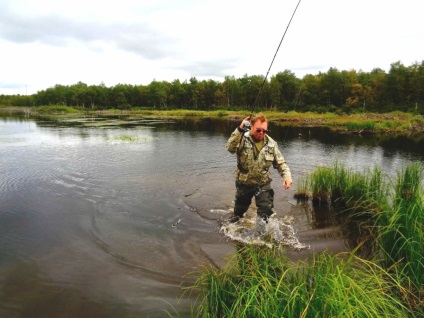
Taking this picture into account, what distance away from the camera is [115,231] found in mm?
8172

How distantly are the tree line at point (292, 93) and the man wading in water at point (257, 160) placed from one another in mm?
35905

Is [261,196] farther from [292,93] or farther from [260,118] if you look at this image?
[292,93]

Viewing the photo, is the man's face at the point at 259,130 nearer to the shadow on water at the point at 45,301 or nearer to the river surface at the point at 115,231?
the river surface at the point at 115,231

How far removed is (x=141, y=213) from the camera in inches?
377

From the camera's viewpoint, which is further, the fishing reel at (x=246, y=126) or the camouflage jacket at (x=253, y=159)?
the camouflage jacket at (x=253, y=159)

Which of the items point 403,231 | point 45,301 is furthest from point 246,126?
point 45,301

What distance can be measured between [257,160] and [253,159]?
0.32 feet

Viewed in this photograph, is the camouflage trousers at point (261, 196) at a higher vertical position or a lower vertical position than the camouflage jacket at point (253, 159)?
lower

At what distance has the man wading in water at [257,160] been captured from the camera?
7074 mm

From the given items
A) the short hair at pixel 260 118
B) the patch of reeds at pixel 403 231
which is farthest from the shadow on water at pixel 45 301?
the short hair at pixel 260 118

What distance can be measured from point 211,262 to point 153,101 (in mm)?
128081

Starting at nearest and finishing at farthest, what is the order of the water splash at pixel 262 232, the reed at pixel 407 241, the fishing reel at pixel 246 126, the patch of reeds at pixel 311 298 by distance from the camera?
the patch of reeds at pixel 311 298 → the reed at pixel 407 241 → the fishing reel at pixel 246 126 → the water splash at pixel 262 232

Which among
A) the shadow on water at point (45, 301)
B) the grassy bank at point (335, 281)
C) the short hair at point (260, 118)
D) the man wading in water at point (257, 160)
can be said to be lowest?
the shadow on water at point (45, 301)

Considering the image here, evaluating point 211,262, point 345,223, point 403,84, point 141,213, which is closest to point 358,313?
point 211,262
